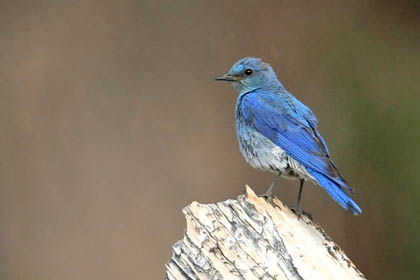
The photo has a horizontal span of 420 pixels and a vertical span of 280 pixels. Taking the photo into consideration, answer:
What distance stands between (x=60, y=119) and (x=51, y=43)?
55 cm

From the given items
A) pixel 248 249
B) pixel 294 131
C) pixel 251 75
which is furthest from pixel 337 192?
pixel 251 75

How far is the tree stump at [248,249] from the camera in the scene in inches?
108

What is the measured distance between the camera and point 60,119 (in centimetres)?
524

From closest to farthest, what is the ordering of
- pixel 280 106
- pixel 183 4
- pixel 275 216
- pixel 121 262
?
pixel 275 216 < pixel 280 106 < pixel 121 262 < pixel 183 4

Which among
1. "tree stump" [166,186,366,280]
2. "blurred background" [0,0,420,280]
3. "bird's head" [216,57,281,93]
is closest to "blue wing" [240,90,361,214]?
"bird's head" [216,57,281,93]

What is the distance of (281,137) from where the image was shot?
391 cm

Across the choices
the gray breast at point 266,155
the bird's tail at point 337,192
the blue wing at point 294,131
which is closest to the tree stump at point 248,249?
the bird's tail at point 337,192

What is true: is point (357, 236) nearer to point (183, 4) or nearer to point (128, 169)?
point (128, 169)

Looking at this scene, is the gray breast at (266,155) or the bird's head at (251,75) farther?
the bird's head at (251,75)

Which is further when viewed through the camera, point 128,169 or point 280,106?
point 128,169

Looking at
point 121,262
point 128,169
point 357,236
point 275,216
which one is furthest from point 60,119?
point 275,216

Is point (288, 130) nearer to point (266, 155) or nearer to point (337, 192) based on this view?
point (266, 155)

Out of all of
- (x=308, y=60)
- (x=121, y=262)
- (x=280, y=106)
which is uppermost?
(x=308, y=60)

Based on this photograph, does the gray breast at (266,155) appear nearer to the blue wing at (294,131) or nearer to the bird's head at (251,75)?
the blue wing at (294,131)
